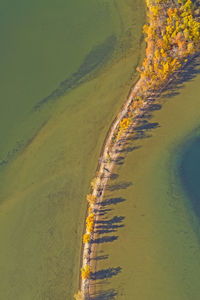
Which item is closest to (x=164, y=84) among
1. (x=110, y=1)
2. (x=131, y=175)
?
(x=131, y=175)

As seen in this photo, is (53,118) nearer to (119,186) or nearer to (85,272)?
(119,186)

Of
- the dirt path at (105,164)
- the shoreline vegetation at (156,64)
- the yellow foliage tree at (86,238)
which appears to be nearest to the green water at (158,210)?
the dirt path at (105,164)

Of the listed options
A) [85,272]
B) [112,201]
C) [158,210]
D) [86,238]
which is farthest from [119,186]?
[85,272]

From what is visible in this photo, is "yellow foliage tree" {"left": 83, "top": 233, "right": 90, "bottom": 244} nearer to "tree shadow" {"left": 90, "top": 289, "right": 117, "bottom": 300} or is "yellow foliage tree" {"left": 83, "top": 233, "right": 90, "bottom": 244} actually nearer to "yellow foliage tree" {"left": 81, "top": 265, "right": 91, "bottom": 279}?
"yellow foliage tree" {"left": 81, "top": 265, "right": 91, "bottom": 279}

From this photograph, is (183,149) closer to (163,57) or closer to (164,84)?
(164,84)

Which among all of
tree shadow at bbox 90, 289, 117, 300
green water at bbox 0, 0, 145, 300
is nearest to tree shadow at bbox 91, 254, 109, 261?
green water at bbox 0, 0, 145, 300

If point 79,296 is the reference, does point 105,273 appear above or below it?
above

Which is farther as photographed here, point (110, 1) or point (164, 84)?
point (110, 1)
